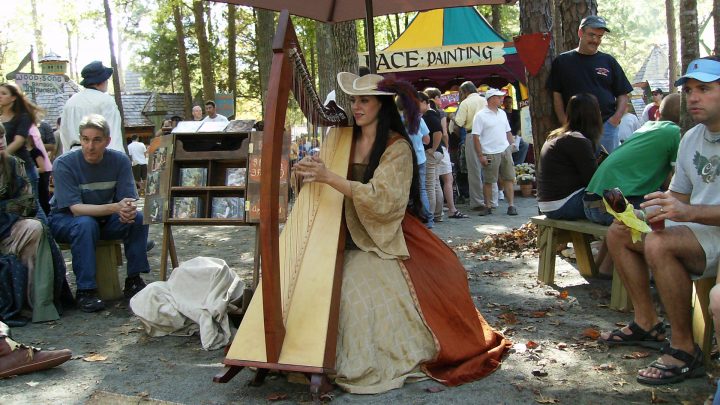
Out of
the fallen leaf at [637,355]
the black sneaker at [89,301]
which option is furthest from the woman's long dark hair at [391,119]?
the black sneaker at [89,301]

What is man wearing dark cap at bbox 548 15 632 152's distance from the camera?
5.92 meters

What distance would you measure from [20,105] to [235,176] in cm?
222

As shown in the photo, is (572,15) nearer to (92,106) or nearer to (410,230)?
(410,230)

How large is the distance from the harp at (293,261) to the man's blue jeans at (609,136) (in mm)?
3226

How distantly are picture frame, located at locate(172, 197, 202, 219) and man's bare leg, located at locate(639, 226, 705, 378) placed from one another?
130 inches

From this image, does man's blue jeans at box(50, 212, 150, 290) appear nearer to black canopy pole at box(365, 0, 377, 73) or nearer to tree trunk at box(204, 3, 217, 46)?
black canopy pole at box(365, 0, 377, 73)

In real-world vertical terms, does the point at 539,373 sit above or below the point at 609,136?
below

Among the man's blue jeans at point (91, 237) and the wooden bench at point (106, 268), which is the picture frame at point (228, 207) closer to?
the man's blue jeans at point (91, 237)

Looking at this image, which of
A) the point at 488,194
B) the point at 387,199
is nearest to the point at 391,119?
the point at 387,199

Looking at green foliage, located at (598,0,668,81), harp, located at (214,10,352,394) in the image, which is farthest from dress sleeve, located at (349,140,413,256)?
green foliage, located at (598,0,668,81)

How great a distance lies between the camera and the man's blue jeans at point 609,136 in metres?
6.29

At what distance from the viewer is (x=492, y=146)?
9.54m

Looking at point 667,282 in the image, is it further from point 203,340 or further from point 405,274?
point 203,340

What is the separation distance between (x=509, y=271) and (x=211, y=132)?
266 centimetres
